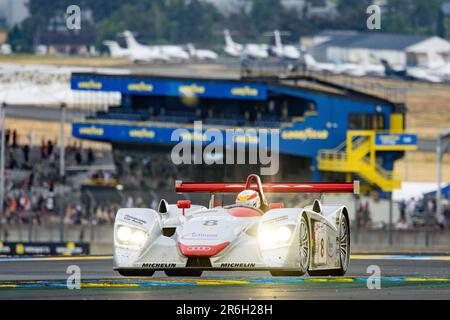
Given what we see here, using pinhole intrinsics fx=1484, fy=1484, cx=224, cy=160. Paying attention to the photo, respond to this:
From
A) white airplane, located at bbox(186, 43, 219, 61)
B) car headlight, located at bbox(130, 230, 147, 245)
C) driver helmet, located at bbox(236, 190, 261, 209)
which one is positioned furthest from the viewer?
white airplane, located at bbox(186, 43, 219, 61)

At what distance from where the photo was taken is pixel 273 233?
53.0 feet

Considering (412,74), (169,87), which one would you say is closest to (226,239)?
(169,87)

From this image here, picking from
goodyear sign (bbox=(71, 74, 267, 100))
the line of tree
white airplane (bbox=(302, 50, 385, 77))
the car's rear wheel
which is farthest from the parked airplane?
the car's rear wheel

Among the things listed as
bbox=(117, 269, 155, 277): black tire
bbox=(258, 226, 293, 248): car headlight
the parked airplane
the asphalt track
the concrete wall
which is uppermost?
bbox=(258, 226, 293, 248): car headlight

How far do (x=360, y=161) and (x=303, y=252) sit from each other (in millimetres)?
34580

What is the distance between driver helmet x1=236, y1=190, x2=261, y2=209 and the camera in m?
17.2

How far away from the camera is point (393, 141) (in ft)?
169

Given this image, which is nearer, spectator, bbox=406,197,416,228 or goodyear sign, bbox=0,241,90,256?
goodyear sign, bbox=0,241,90,256

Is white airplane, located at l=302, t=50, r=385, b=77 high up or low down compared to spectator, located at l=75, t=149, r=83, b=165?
down

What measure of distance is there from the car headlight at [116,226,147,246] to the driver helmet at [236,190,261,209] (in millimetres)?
1304

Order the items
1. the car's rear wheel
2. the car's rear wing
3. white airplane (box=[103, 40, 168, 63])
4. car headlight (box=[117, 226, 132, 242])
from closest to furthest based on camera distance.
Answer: the car's rear wheel → car headlight (box=[117, 226, 132, 242]) → the car's rear wing → white airplane (box=[103, 40, 168, 63])

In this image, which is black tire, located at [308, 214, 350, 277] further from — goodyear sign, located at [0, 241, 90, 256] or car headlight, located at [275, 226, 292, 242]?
goodyear sign, located at [0, 241, 90, 256]
